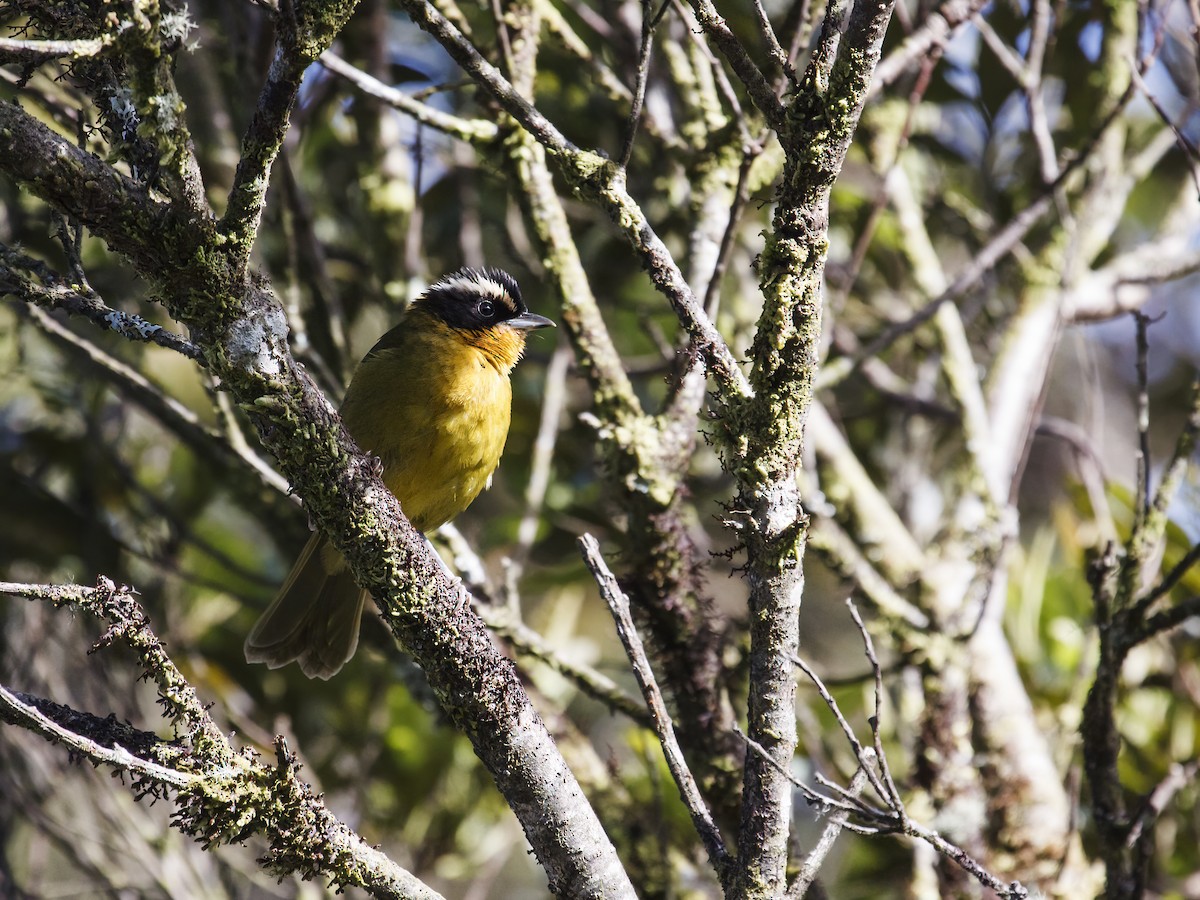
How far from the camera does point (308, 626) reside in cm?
389

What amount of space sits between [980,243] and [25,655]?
4.38 meters

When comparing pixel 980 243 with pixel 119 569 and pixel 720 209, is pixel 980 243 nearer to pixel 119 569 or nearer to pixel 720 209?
pixel 720 209

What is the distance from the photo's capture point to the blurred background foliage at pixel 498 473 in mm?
4141

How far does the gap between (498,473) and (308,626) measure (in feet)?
5.24

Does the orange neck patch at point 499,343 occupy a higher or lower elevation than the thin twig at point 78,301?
higher

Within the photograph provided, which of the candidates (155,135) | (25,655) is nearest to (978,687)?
(155,135)

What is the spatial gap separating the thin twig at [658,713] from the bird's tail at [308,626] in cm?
182

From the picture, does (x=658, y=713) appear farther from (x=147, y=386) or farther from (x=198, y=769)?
(x=147, y=386)

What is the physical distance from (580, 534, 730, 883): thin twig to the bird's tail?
182 centimetres

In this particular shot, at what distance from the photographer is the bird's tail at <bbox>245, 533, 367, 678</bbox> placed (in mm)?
3838

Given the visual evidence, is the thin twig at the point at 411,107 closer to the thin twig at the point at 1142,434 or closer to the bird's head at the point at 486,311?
the bird's head at the point at 486,311

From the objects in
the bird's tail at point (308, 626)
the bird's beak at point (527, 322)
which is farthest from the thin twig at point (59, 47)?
the bird's beak at point (527, 322)

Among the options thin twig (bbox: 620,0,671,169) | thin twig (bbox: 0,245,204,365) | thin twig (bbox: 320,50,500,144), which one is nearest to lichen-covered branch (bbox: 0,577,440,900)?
thin twig (bbox: 0,245,204,365)

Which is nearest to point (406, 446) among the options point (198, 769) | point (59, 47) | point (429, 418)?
point (429, 418)
